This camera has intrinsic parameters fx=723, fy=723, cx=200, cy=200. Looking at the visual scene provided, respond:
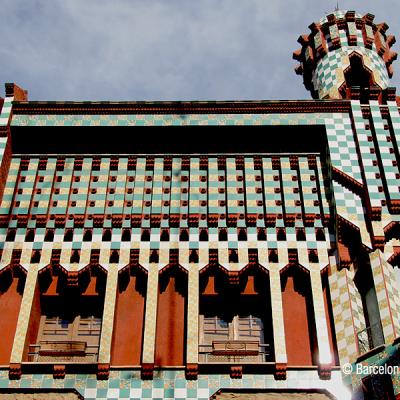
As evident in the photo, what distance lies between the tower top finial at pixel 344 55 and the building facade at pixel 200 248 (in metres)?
2.08

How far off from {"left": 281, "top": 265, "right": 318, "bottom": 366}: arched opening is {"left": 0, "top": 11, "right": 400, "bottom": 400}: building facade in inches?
1.4

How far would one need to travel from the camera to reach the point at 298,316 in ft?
41.4

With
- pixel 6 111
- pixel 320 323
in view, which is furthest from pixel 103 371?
pixel 6 111

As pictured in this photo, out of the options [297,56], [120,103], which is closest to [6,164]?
[120,103]

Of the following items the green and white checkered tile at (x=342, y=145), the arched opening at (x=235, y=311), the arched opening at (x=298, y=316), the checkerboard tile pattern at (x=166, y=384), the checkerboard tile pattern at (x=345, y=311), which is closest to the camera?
the checkerboard tile pattern at (x=166, y=384)

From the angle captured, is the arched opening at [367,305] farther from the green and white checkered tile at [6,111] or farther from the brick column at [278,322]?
the green and white checkered tile at [6,111]

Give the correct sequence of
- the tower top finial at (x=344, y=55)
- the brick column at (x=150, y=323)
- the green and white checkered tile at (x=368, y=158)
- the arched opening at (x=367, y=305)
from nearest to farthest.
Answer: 1. the brick column at (x=150, y=323)
2. the arched opening at (x=367, y=305)
3. the green and white checkered tile at (x=368, y=158)
4. the tower top finial at (x=344, y=55)

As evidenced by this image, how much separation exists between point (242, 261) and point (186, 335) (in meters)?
1.77

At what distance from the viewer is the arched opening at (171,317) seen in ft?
Answer: 39.8

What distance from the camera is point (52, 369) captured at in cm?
1178

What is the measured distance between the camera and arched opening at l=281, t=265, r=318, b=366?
12.1 metres

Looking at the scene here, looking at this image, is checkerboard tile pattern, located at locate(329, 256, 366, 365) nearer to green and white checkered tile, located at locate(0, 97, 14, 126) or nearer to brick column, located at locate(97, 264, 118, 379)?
brick column, located at locate(97, 264, 118, 379)

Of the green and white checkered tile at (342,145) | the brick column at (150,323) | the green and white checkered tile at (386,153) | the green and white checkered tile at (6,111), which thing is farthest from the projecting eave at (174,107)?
the brick column at (150,323)

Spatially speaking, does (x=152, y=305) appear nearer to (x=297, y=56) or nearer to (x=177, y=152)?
(x=177, y=152)
